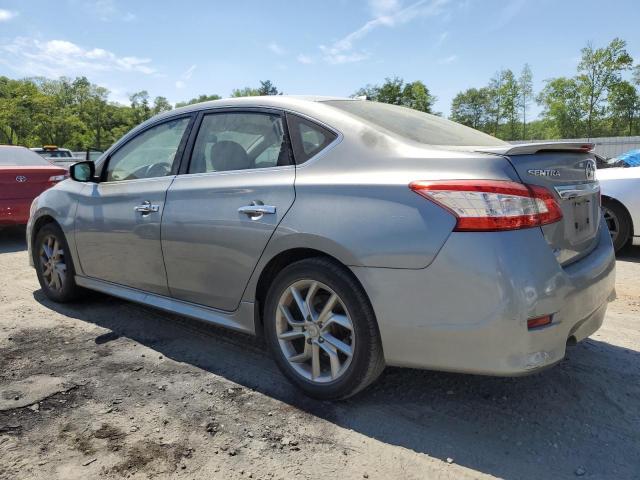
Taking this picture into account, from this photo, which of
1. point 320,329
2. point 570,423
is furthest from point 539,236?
point 320,329

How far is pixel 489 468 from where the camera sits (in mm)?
2221

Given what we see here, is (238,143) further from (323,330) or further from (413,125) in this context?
(323,330)

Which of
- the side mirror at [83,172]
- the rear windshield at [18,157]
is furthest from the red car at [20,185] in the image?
the side mirror at [83,172]

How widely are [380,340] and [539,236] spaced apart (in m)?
0.86

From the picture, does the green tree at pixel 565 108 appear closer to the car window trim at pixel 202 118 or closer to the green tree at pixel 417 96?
the green tree at pixel 417 96

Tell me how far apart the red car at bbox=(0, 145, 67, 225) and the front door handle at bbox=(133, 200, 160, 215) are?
506 centimetres

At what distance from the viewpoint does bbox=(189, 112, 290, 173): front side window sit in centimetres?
304

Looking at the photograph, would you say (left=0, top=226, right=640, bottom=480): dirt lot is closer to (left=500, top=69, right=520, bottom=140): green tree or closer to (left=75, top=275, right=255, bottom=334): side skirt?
(left=75, top=275, right=255, bottom=334): side skirt

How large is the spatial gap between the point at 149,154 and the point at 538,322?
2.87m

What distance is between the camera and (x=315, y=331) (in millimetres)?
2746

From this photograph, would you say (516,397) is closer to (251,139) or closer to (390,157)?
(390,157)

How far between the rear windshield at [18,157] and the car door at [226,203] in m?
6.01

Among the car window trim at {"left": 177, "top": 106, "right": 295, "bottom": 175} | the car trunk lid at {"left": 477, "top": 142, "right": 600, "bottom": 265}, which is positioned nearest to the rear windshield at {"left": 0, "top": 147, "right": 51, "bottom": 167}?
the car window trim at {"left": 177, "top": 106, "right": 295, "bottom": 175}

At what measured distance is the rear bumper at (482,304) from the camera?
7.18 ft
